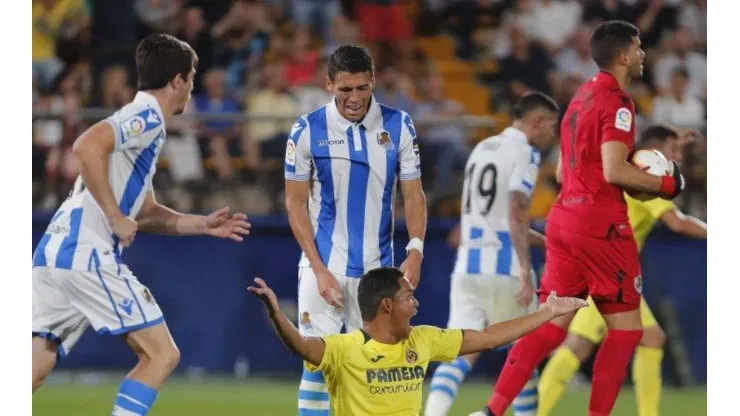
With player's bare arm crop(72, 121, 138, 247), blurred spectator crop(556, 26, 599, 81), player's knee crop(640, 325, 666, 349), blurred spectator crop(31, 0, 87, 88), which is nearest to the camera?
player's bare arm crop(72, 121, 138, 247)

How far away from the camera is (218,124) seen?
12.2m

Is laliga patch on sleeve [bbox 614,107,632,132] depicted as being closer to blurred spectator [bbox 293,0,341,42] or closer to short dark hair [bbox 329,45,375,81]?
short dark hair [bbox 329,45,375,81]

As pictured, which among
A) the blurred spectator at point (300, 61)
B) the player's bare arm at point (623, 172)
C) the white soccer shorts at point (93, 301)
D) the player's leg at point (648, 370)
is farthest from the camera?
the blurred spectator at point (300, 61)

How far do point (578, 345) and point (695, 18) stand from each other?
8049mm

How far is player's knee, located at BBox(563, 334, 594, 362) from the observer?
8094 mm

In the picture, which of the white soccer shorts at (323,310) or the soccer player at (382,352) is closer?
the soccer player at (382,352)

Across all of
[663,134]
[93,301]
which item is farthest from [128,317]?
[663,134]

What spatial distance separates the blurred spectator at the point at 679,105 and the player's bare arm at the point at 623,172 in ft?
20.5

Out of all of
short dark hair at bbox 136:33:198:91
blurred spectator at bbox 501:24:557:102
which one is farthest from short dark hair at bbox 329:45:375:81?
blurred spectator at bbox 501:24:557:102

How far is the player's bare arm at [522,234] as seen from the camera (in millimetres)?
8227

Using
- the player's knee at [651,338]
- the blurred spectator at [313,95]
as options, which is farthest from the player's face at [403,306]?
the blurred spectator at [313,95]

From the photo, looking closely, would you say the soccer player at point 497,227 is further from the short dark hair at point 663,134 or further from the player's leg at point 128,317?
the player's leg at point 128,317

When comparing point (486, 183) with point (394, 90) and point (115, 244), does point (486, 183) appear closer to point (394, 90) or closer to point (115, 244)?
point (115, 244)

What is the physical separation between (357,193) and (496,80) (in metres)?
8.06
